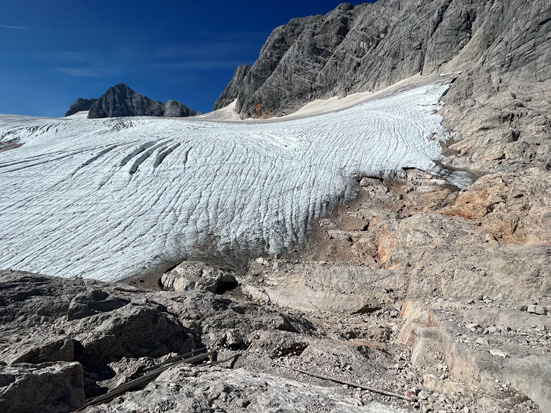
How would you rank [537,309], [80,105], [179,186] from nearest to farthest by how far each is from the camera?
[537,309]
[179,186]
[80,105]

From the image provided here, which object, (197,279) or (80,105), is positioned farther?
(80,105)

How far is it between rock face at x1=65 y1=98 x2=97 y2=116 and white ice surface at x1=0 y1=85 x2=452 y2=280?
79852 mm

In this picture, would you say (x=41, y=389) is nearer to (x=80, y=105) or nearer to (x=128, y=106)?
(x=128, y=106)

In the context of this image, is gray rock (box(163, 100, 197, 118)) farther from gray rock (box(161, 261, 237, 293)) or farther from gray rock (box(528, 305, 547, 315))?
gray rock (box(528, 305, 547, 315))

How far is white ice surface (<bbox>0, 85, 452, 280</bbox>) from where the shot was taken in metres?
12.4

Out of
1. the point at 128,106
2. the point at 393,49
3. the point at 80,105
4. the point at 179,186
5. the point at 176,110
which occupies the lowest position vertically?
the point at 179,186

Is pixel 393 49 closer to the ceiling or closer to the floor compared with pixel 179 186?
closer to the ceiling

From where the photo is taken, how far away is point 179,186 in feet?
54.8

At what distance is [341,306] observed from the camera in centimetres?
856

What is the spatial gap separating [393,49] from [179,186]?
3889cm

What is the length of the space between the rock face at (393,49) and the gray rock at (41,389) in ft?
84.7

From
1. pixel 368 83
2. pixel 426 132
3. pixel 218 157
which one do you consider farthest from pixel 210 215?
pixel 368 83

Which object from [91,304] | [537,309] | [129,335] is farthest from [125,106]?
[537,309]

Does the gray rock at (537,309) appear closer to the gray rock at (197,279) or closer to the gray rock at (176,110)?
the gray rock at (197,279)
